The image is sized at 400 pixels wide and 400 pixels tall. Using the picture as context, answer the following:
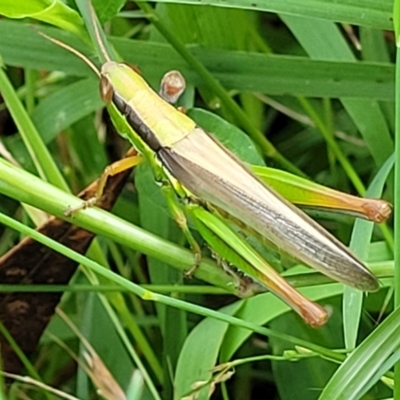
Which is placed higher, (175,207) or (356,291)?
(175,207)

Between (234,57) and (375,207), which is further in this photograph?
(234,57)

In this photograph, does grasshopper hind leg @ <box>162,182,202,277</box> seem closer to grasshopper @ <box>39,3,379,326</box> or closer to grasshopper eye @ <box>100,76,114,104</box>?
grasshopper @ <box>39,3,379,326</box>

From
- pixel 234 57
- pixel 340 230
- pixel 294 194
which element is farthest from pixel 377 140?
pixel 294 194

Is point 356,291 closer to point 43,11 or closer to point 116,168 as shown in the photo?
point 116,168

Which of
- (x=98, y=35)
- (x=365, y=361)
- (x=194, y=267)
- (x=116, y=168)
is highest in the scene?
(x=98, y=35)

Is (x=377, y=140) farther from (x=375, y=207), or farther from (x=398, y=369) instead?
(x=398, y=369)

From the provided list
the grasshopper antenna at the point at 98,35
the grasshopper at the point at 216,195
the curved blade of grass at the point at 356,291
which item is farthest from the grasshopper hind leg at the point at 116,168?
the curved blade of grass at the point at 356,291

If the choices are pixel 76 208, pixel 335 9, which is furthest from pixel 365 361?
pixel 335 9

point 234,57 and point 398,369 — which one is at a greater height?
point 234,57
